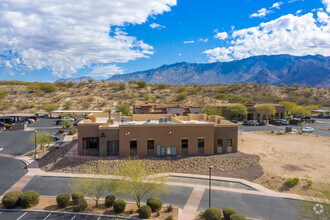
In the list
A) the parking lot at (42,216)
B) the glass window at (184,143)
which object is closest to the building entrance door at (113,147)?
the glass window at (184,143)

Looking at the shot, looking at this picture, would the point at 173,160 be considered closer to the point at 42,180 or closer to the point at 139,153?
the point at 139,153

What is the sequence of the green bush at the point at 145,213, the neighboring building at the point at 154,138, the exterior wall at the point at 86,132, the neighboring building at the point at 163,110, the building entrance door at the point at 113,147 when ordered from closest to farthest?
1. the green bush at the point at 145,213
2. the neighboring building at the point at 154,138
3. the exterior wall at the point at 86,132
4. the building entrance door at the point at 113,147
5. the neighboring building at the point at 163,110

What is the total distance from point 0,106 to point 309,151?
311 feet

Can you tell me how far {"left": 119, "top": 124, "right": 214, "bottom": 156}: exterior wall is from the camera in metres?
31.7

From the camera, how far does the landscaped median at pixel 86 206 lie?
18922mm

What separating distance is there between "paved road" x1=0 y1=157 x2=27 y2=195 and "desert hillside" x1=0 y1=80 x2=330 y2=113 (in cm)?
5334

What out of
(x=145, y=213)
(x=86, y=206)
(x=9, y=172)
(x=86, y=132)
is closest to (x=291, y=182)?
(x=145, y=213)

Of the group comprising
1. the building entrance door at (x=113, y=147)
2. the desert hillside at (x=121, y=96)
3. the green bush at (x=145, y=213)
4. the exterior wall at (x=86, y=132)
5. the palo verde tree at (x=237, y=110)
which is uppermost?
the desert hillside at (x=121, y=96)

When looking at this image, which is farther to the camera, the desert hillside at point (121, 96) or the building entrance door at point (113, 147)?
the desert hillside at point (121, 96)

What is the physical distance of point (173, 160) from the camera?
31.1m

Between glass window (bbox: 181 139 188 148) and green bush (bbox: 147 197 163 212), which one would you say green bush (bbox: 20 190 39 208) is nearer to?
green bush (bbox: 147 197 163 212)

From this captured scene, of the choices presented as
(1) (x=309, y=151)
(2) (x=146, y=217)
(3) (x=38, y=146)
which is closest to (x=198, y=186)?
(2) (x=146, y=217)

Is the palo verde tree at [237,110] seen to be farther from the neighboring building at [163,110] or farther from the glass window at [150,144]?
the glass window at [150,144]

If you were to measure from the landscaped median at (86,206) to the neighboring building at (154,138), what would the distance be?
463 inches
